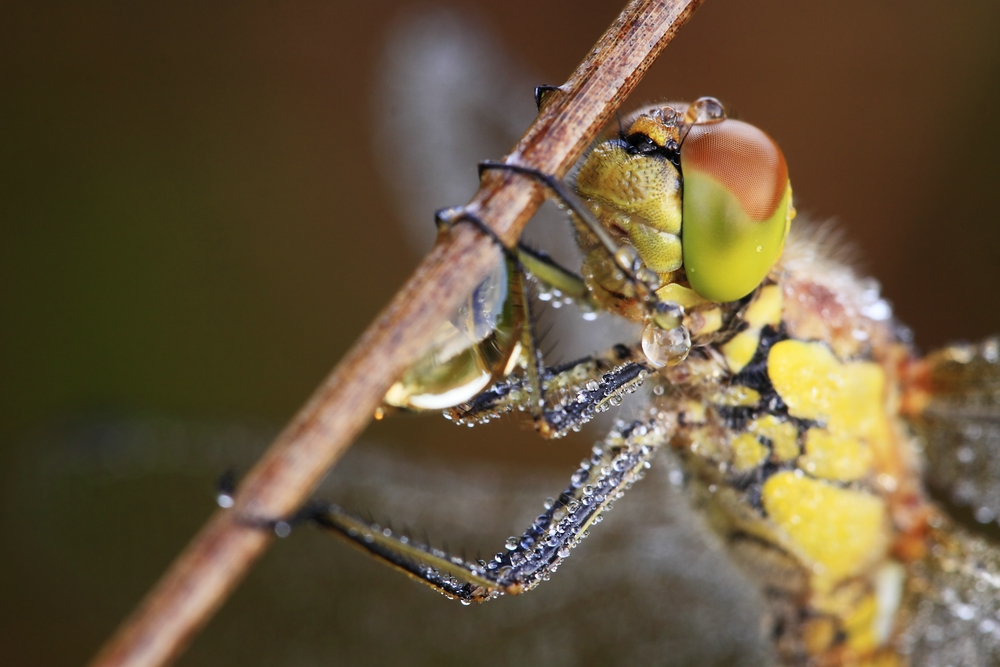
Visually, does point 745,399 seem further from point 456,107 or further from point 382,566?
point 456,107

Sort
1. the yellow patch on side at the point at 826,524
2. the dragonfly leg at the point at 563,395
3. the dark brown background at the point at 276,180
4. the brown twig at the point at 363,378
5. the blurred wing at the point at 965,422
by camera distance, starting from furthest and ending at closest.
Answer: the dark brown background at the point at 276,180 < the blurred wing at the point at 965,422 < the yellow patch on side at the point at 826,524 < the dragonfly leg at the point at 563,395 < the brown twig at the point at 363,378

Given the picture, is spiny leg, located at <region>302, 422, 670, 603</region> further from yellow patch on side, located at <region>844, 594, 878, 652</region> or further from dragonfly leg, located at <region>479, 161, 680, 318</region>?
yellow patch on side, located at <region>844, 594, 878, 652</region>

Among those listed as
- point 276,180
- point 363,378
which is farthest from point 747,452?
point 276,180

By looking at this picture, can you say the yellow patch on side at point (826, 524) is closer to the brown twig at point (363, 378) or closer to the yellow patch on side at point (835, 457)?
the yellow patch on side at point (835, 457)

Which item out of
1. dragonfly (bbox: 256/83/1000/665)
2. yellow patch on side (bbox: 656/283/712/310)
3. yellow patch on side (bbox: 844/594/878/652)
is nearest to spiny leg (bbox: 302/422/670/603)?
dragonfly (bbox: 256/83/1000/665)

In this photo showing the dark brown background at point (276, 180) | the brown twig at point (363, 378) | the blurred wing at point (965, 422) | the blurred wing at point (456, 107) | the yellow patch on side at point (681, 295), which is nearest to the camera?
the brown twig at point (363, 378)

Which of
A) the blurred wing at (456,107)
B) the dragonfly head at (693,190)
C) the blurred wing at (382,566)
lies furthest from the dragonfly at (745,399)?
the blurred wing at (456,107)

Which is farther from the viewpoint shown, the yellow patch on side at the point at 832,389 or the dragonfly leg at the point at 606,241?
the yellow patch on side at the point at 832,389
